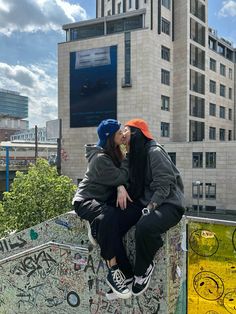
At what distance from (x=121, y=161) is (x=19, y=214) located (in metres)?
10.0

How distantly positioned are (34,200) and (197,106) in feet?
109

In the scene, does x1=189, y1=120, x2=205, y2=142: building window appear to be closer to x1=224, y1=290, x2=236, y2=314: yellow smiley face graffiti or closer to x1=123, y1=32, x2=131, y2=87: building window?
x1=123, y1=32, x2=131, y2=87: building window

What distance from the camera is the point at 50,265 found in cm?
405

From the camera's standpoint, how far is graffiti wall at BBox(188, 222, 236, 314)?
318 centimetres

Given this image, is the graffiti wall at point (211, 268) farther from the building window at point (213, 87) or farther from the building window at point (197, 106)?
the building window at point (213, 87)

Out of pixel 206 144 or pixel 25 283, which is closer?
pixel 25 283

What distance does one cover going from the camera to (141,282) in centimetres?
327

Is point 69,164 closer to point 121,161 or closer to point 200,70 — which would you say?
point 200,70

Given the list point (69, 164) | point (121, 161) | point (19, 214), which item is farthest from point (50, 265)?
point (69, 164)

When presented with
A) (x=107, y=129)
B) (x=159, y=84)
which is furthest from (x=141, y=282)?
(x=159, y=84)

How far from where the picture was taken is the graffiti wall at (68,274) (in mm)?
3398

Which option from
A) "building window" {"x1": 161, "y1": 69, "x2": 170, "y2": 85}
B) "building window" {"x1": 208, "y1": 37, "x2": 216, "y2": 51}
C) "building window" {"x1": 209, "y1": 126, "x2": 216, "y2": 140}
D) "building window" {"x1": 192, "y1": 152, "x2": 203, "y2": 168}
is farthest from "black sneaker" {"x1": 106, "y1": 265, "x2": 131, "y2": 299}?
"building window" {"x1": 208, "y1": 37, "x2": 216, "y2": 51}

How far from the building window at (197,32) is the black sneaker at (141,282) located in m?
41.5

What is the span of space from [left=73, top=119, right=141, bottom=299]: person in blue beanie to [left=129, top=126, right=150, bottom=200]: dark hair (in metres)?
0.08
